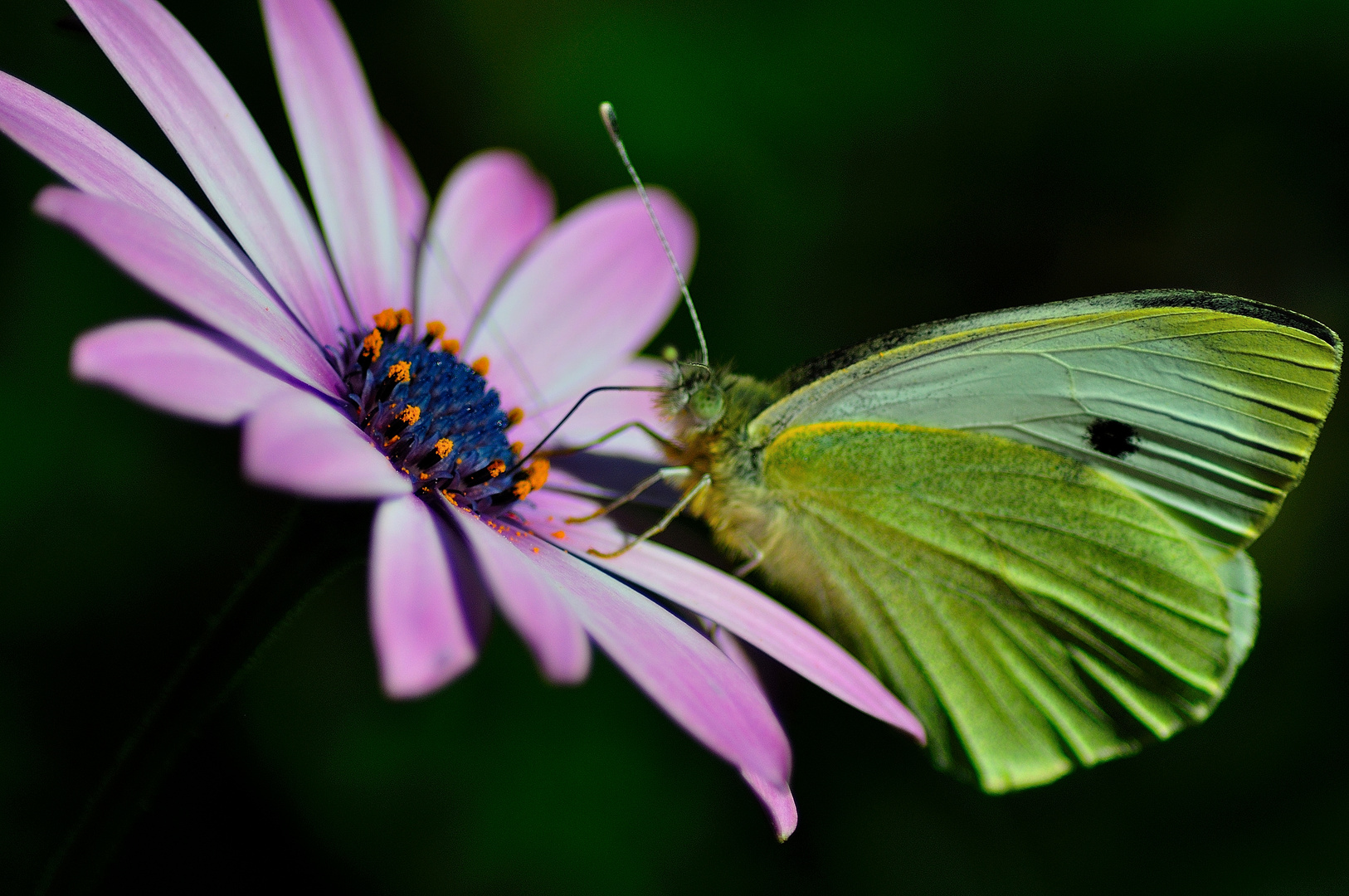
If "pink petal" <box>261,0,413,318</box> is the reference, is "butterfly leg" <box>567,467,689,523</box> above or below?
below

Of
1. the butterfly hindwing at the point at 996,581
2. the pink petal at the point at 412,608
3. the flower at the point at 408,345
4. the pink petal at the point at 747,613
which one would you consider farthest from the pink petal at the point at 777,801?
the butterfly hindwing at the point at 996,581

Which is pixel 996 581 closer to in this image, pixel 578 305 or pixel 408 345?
pixel 578 305

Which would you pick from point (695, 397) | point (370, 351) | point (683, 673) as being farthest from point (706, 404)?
point (683, 673)

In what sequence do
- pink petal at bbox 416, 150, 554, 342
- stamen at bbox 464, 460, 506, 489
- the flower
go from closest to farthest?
the flower < stamen at bbox 464, 460, 506, 489 < pink petal at bbox 416, 150, 554, 342

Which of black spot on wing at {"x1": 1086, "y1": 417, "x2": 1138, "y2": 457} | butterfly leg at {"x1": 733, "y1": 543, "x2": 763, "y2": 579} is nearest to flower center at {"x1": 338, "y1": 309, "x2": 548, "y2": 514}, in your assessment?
butterfly leg at {"x1": 733, "y1": 543, "x2": 763, "y2": 579}

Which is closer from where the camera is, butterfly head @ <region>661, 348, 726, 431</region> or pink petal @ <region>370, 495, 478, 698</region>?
pink petal @ <region>370, 495, 478, 698</region>

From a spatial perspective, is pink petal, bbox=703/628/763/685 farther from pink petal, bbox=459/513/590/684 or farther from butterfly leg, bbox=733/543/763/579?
pink petal, bbox=459/513/590/684

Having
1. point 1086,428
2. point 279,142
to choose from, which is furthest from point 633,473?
point 279,142
